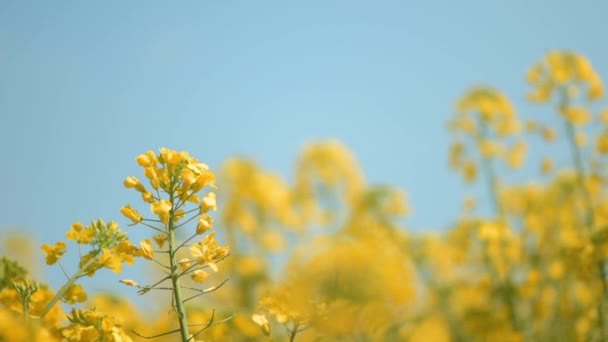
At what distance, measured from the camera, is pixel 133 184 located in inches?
67.8

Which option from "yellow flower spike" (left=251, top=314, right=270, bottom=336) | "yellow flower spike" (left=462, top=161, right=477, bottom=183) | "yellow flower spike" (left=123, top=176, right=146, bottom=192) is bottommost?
"yellow flower spike" (left=251, top=314, right=270, bottom=336)

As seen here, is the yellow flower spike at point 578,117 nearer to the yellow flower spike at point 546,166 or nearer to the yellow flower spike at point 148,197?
the yellow flower spike at point 546,166

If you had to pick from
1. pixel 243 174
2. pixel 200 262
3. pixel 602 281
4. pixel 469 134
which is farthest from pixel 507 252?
pixel 200 262

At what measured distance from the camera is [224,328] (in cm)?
315

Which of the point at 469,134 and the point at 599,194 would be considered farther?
the point at 599,194

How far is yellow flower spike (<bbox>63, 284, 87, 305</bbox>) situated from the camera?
1.83 metres

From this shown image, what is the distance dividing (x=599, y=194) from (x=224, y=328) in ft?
20.0

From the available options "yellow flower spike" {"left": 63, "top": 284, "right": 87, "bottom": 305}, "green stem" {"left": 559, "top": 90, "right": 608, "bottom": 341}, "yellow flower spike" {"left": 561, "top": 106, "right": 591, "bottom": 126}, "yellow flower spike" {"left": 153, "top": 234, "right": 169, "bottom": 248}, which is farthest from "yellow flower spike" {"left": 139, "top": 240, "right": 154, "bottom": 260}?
"yellow flower spike" {"left": 561, "top": 106, "right": 591, "bottom": 126}

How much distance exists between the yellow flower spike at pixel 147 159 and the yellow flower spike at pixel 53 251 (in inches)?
17.2

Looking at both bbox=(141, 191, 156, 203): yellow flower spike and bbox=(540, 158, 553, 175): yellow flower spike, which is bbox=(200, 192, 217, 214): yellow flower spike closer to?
bbox=(141, 191, 156, 203): yellow flower spike

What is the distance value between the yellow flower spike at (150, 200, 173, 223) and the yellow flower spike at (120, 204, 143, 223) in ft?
0.32

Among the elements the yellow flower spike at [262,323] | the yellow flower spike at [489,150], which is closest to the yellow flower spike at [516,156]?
the yellow flower spike at [489,150]

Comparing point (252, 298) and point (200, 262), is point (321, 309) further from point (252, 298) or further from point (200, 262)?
point (252, 298)

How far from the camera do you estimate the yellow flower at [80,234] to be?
180 cm
